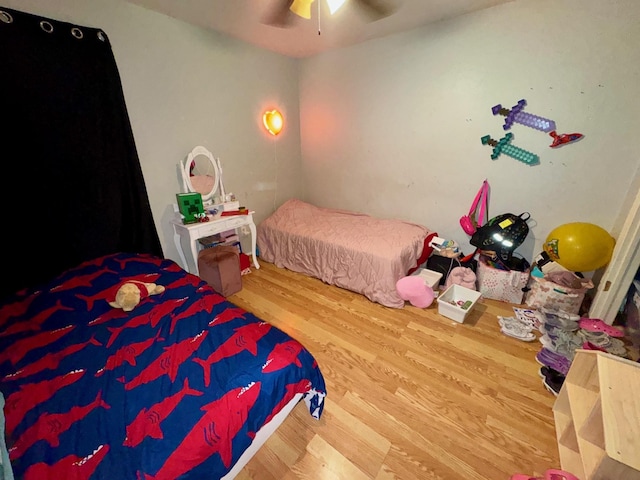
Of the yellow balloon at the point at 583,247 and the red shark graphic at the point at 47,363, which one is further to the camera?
the yellow balloon at the point at 583,247

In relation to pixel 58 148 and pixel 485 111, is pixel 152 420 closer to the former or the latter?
pixel 58 148

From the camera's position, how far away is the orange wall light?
3.12m

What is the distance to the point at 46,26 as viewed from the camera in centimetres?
166

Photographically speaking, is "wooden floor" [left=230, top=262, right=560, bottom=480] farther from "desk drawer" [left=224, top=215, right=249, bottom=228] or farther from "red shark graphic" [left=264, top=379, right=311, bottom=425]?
"desk drawer" [left=224, top=215, right=249, bottom=228]

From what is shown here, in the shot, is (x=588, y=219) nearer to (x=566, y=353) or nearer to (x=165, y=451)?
(x=566, y=353)

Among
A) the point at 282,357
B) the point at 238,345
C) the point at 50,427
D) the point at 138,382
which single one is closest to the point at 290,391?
the point at 282,357

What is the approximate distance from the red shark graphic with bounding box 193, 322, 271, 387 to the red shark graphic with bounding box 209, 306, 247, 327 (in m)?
0.11

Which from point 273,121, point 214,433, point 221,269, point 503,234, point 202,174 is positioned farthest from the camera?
point 273,121

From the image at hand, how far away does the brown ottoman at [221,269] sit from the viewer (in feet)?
7.96

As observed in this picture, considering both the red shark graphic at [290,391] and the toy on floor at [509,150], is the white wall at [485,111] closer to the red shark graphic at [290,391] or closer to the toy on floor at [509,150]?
the toy on floor at [509,150]

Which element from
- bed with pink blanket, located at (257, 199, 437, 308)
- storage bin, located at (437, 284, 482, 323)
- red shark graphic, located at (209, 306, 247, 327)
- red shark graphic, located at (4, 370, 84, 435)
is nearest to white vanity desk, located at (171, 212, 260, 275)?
bed with pink blanket, located at (257, 199, 437, 308)

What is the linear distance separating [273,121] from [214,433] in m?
3.09

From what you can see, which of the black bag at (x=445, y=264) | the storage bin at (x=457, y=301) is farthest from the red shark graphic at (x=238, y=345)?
the black bag at (x=445, y=264)

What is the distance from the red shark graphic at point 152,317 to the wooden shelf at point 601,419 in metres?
1.98
